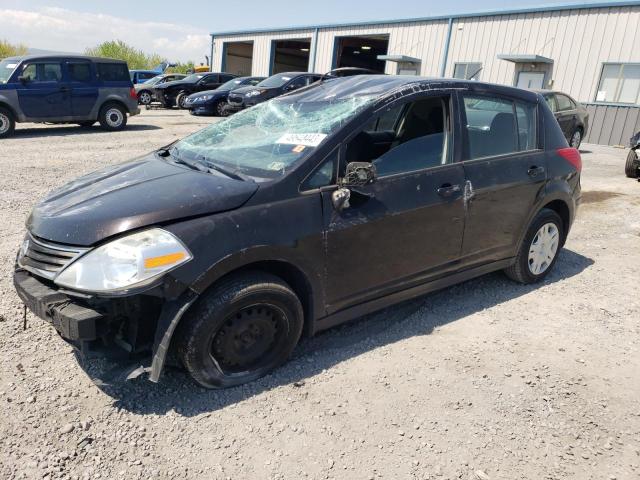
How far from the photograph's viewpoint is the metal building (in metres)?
16.1

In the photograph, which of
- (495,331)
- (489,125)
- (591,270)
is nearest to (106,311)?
(495,331)

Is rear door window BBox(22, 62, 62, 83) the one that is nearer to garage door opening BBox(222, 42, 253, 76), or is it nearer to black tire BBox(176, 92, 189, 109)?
black tire BBox(176, 92, 189, 109)

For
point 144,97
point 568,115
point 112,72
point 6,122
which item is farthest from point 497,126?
point 144,97

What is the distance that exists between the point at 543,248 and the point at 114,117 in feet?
40.2

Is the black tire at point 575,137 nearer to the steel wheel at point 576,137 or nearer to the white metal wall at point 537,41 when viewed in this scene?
the steel wheel at point 576,137

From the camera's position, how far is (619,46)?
1602cm

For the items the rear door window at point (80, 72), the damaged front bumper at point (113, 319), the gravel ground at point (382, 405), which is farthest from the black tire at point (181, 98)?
the damaged front bumper at point (113, 319)

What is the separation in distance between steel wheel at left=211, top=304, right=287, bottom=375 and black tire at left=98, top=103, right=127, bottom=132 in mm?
12218

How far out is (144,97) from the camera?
71.9ft

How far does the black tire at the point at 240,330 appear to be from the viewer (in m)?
2.56

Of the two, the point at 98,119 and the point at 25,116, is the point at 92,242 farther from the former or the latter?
the point at 98,119

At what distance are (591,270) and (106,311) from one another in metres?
4.49

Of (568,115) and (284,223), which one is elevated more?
(568,115)

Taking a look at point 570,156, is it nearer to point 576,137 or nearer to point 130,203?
point 130,203
